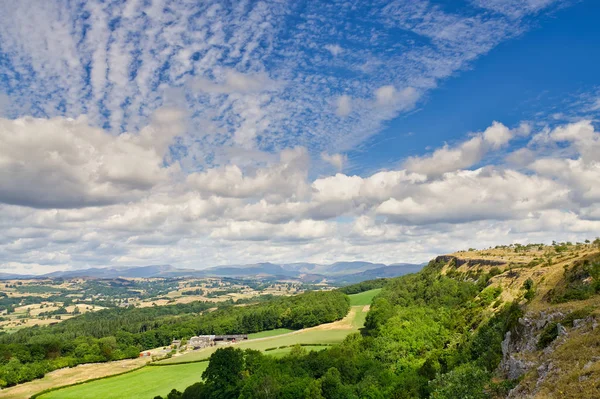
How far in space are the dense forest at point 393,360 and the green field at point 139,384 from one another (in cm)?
1767

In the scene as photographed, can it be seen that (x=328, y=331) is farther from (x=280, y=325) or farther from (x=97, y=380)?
(x=97, y=380)

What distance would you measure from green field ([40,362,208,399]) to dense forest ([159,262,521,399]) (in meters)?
17.7

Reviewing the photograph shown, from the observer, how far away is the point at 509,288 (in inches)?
2635

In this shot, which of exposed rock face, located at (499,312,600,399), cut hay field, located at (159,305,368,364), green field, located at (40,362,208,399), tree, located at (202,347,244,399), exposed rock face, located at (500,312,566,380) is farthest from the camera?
cut hay field, located at (159,305,368,364)

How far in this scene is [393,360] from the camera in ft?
240

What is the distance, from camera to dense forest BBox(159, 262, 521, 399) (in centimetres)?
5369

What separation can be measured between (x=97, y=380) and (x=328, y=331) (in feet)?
260

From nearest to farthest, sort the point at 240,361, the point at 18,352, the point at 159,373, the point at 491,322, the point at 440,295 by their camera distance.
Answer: the point at 491,322, the point at 240,361, the point at 440,295, the point at 159,373, the point at 18,352

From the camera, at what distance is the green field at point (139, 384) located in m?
90.1

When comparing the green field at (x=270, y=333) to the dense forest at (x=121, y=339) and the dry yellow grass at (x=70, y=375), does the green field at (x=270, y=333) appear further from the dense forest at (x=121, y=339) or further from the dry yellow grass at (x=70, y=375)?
the dry yellow grass at (x=70, y=375)

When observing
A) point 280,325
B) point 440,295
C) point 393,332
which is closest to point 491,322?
point 393,332

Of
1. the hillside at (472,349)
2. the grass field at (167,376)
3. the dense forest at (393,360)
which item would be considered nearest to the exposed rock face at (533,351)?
the hillside at (472,349)

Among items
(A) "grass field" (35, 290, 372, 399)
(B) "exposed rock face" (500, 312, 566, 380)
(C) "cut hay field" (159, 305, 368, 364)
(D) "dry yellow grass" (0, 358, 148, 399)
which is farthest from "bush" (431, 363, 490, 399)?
(D) "dry yellow grass" (0, 358, 148, 399)

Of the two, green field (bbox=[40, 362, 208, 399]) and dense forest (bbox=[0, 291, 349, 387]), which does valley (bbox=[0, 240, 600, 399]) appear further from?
dense forest (bbox=[0, 291, 349, 387])
